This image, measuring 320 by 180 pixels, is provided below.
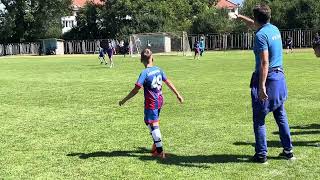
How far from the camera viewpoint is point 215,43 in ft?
219

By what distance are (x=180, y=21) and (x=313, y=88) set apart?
222 feet

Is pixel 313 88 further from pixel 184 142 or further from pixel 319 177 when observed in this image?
pixel 319 177

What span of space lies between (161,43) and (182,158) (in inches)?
1909

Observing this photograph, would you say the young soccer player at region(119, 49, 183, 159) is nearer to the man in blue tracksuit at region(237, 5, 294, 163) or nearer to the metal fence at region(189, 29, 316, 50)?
the man in blue tracksuit at region(237, 5, 294, 163)

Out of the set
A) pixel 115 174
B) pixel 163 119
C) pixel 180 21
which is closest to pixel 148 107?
pixel 115 174

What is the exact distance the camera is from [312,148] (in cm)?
888

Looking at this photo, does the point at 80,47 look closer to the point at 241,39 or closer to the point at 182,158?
the point at 241,39

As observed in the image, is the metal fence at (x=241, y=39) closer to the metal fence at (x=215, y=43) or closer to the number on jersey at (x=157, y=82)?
the metal fence at (x=215, y=43)

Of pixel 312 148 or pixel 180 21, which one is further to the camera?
pixel 180 21

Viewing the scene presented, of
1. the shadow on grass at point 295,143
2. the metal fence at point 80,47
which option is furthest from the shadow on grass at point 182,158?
the metal fence at point 80,47

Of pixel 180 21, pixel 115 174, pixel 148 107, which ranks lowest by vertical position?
pixel 115 174

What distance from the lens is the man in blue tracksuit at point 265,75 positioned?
24.5 feet

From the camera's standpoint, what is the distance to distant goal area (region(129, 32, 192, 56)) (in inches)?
2208

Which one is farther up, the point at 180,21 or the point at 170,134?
the point at 180,21
